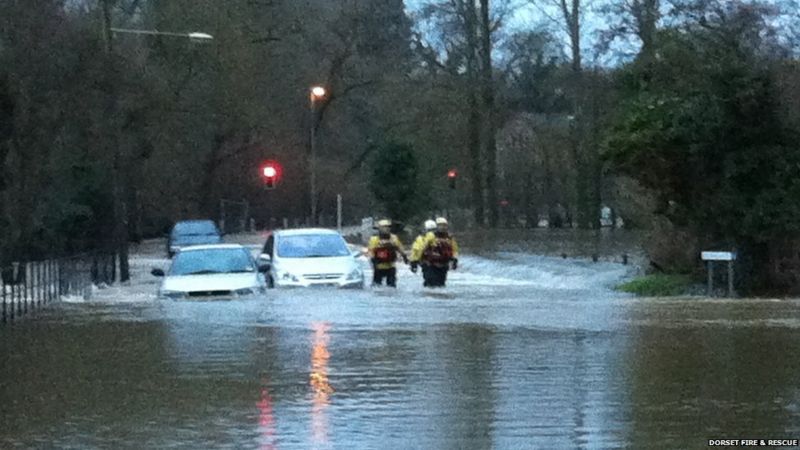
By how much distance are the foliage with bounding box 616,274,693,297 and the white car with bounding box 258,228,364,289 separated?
605cm

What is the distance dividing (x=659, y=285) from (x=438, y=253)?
210 inches

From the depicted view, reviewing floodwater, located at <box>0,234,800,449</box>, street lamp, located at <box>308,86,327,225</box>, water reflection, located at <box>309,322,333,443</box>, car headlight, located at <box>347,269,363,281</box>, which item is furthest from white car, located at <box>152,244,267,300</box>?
street lamp, located at <box>308,86,327,225</box>

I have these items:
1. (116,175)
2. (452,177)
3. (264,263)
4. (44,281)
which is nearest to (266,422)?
(44,281)

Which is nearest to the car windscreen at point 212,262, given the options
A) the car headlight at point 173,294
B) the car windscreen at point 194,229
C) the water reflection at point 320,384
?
the car headlight at point 173,294

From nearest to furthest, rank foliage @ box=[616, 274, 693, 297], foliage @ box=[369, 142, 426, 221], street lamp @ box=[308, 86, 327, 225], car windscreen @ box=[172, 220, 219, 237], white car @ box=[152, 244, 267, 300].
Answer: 1. white car @ box=[152, 244, 267, 300]
2. foliage @ box=[616, 274, 693, 297]
3. car windscreen @ box=[172, 220, 219, 237]
4. street lamp @ box=[308, 86, 327, 225]
5. foliage @ box=[369, 142, 426, 221]

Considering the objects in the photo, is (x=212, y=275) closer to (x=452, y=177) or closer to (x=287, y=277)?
(x=287, y=277)

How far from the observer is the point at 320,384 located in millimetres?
13273

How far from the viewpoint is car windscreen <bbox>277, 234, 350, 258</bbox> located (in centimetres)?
3080

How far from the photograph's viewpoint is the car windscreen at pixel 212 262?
26953 millimetres

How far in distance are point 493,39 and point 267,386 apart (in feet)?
171

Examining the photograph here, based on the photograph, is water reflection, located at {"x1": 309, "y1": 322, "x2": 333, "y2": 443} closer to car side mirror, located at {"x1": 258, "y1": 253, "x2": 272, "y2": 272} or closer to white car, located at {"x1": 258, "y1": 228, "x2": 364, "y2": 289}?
white car, located at {"x1": 258, "y1": 228, "x2": 364, "y2": 289}

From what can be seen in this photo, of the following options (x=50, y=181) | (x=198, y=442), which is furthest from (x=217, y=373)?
(x=50, y=181)

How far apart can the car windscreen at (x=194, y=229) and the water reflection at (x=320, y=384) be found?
36.6 meters

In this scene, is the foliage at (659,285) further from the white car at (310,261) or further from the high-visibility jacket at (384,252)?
the white car at (310,261)
